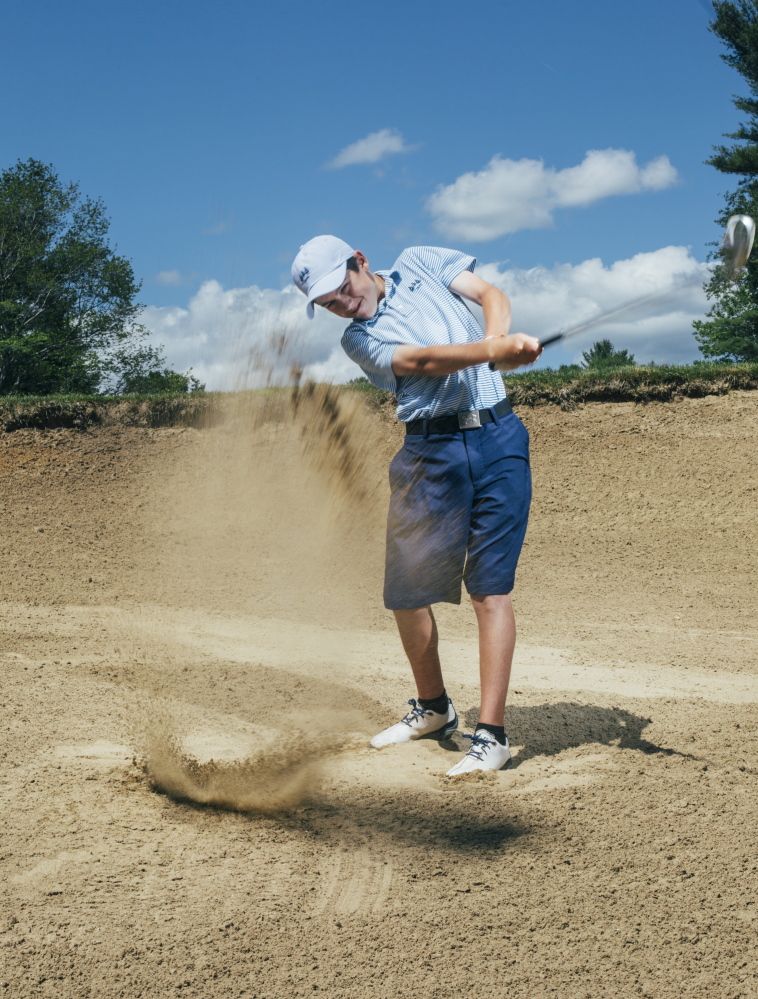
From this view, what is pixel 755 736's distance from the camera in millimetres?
3148

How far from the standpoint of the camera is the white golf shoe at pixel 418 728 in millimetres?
3104

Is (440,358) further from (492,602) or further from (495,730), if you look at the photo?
(495,730)

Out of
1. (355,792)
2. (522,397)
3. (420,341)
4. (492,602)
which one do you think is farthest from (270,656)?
(522,397)

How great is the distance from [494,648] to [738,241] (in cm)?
158

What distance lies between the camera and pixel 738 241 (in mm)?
2613

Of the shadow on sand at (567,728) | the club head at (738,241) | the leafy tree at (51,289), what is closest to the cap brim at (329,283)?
the club head at (738,241)

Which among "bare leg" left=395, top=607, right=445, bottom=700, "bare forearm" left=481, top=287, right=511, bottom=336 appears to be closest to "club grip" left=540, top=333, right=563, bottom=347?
"bare forearm" left=481, top=287, right=511, bottom=336

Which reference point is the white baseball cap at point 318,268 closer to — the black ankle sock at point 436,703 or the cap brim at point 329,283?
the cap brim at point 329,283

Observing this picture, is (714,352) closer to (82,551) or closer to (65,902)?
(82,551)

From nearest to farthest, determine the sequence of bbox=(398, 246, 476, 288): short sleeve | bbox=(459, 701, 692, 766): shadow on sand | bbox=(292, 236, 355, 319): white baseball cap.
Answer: bbox=(292, 236, 355, 319): white baseball cap, bbox=(398, 246, 476, 288): short sleeve, bbox=(459, 701, 692, 766): shadow on sand

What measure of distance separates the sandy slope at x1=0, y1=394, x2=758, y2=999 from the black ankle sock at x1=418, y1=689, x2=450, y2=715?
0.16 metres

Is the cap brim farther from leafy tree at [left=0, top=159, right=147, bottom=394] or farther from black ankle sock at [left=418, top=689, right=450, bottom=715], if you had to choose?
leafy tree at [left=0, top=159, right=147, bottom=394]

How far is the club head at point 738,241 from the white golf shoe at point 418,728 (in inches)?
74.3

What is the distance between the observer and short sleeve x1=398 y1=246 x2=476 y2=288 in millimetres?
2895
